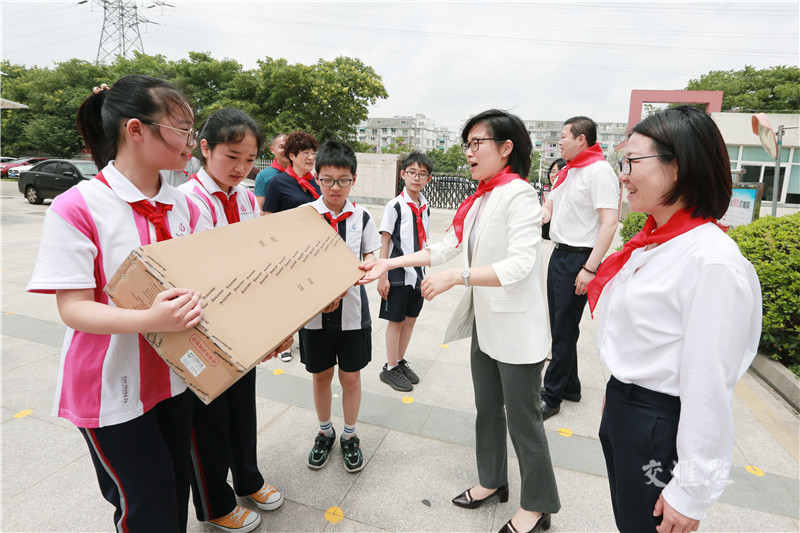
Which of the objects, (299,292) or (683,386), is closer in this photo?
(683,386)

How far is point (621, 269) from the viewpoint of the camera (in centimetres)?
130

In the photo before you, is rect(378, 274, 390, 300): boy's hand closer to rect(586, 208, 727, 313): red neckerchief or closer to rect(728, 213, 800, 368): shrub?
rect(586, 208, 727, 313): red neckerchief

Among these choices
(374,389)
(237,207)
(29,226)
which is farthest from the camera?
(29,226)

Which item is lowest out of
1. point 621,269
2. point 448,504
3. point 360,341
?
point 448,504

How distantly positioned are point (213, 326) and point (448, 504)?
5.07 ft

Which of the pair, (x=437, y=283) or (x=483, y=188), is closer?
(x=437, y=283)

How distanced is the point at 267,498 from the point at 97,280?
135 cm

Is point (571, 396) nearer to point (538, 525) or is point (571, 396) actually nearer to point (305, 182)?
point (538, 525)

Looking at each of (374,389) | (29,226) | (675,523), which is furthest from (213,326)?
(29,226)

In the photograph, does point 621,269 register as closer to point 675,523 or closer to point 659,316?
point 659,316

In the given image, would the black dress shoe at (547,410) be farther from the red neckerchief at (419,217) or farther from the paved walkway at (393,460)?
the red neckerchief at (419,217)

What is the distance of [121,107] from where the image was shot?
4.16 ft

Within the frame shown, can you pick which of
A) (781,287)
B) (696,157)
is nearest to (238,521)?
(696,157)

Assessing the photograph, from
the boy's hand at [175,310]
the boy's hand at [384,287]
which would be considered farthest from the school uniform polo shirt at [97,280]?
the boy's hand at [384,287]
